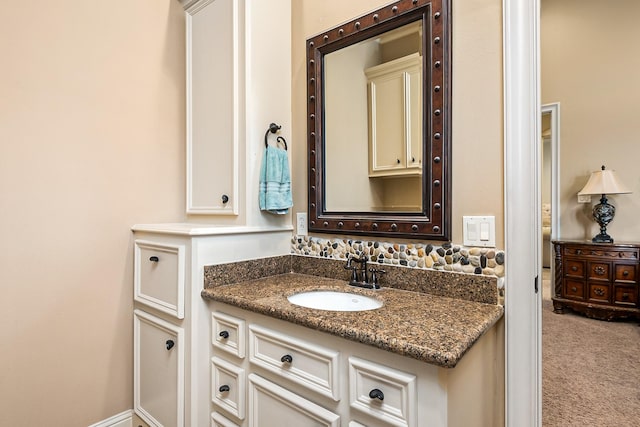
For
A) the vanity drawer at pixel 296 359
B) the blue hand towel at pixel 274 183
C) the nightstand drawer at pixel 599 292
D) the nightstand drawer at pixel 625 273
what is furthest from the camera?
the nightstand drawer at pixel 599 292

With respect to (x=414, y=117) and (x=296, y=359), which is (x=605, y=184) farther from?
(x=296, y=359)

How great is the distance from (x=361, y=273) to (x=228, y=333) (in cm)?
61

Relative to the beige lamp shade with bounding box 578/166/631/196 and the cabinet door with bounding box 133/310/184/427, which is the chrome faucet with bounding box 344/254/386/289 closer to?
the cabinet door with bounding box 133/310/184/427

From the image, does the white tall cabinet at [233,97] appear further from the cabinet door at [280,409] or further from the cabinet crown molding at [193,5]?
the cabinet door at [280,409]

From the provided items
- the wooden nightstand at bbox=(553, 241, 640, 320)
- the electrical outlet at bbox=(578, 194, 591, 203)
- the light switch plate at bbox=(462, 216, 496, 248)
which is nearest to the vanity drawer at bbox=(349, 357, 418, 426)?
the light switch plate at bbox=(462, 216, 496, 248)

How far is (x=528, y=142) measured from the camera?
3.62 feet

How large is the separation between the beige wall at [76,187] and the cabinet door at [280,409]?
97 cm

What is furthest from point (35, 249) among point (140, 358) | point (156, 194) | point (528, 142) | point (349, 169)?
point (528, 142)

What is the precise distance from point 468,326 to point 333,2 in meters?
1.57

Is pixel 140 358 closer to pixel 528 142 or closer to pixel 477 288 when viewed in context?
pixel 477 288

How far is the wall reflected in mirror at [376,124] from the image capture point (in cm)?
136

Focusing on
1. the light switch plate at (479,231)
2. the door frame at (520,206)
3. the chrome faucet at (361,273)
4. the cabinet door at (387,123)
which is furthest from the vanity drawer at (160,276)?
the door frame at (520,206)

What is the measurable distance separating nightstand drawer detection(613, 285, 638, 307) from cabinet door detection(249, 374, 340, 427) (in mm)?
3362

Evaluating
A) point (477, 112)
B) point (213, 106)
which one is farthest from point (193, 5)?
point (477, 112)
